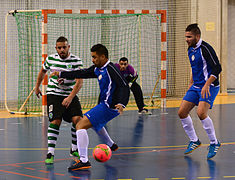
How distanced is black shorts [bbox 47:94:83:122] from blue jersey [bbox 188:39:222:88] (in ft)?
5.93

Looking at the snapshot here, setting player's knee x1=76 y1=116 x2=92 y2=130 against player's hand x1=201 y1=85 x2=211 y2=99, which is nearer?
player's knee x1=76 y1=116 x2=92 y2=130

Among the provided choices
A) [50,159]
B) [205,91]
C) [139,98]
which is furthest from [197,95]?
[139,98]

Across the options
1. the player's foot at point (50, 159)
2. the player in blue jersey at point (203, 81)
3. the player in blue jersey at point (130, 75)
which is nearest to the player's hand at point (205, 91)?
the player in blue jersey at point (203, 81)

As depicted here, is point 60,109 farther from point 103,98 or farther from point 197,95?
point 197,95

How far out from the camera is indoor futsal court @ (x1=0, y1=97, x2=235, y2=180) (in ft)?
19.6

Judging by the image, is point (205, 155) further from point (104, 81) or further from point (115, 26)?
point (115, 26)

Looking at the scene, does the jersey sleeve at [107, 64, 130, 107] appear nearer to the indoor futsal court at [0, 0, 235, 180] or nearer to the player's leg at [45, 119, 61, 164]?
the indoor futsal court at [0, 0, 235, 180]

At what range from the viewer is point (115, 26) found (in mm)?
16547

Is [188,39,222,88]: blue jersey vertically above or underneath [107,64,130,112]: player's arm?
above

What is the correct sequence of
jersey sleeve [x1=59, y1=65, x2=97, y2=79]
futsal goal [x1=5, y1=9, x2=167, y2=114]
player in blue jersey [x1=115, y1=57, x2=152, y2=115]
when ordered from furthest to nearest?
futsal goal [x1=5, y1=9, x2=167, y2=114], player in blue jersey [x1=115, y1=57, x2=152, y2=115], jersey sleeve [x1=59, y1=65, x2=97, y2=79]

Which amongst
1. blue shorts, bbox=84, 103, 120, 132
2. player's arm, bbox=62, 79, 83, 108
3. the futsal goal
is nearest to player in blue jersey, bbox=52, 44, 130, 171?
blue shorts, bbox=84, 103, 120, 132

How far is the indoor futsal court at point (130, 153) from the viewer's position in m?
5.98

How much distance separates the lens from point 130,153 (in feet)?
24.4

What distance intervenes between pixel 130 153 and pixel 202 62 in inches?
69.7
